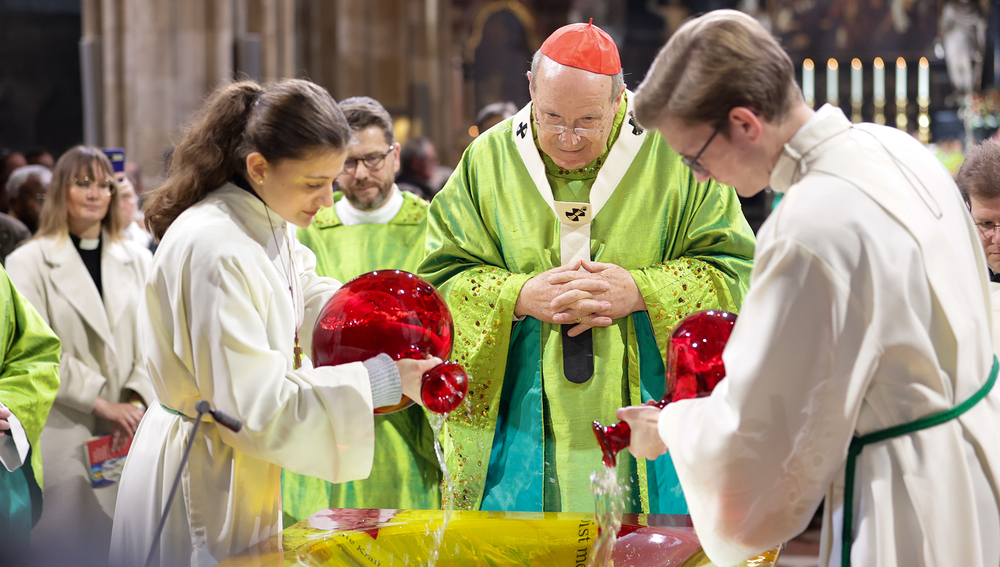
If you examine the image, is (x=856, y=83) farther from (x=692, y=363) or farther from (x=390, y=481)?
(x=692, y=363)

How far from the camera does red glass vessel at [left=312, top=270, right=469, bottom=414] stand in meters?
2.09

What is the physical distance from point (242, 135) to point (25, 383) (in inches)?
46.1

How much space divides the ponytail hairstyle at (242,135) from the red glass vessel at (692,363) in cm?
86

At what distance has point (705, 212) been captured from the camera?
287cm

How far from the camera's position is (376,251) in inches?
164

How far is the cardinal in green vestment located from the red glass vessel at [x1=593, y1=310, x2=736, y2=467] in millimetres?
1964

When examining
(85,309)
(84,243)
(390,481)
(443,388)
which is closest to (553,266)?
(443,388)

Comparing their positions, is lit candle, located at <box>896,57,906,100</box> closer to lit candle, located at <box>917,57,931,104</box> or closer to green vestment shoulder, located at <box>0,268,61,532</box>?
lit candle, located at <box>917,57,931,104</box>

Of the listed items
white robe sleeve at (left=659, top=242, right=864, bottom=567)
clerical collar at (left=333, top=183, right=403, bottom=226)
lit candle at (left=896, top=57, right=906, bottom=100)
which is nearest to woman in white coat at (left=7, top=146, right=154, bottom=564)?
clerical collar at (left=333, top=183, right=403, bottom=226)

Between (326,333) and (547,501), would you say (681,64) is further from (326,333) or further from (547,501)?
(547,501)

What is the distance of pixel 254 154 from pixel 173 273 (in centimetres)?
31

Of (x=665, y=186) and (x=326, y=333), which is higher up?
(x=665, y=186)

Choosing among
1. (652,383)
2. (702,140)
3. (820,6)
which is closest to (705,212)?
(652,383)

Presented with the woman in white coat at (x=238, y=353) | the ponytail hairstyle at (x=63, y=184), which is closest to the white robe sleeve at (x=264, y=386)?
the woman in white coat at (x=238, y=353)
